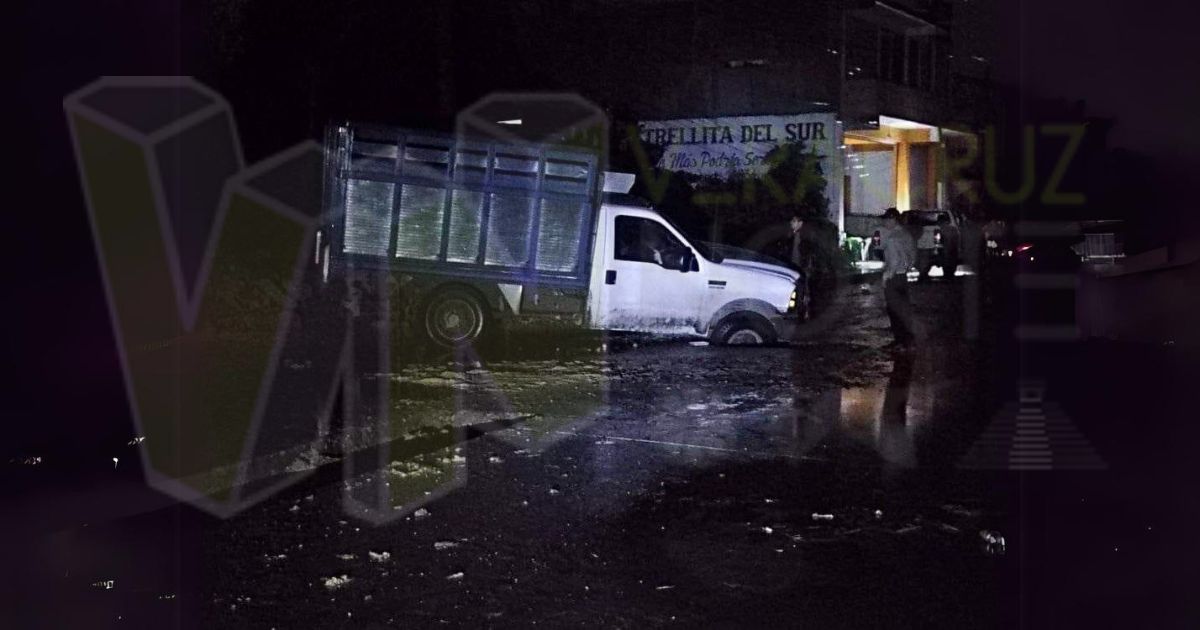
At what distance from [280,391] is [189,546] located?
4572mm

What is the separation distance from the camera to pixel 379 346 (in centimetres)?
1385

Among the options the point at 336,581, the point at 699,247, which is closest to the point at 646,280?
the point at 699,247

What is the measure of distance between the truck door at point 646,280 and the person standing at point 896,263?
2.25m

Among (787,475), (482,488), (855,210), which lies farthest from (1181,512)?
(855,210)

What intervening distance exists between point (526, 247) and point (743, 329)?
2.91 meters

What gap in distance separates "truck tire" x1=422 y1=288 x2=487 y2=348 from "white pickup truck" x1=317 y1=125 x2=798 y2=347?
1cm

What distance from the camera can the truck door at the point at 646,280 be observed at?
43.8 feet

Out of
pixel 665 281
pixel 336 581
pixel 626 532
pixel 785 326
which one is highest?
pixel 665 281

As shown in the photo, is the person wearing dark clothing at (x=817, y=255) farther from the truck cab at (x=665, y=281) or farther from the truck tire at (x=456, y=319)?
the truck tire at (x=456, y=319)

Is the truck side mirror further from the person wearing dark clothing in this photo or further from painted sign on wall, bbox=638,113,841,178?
painted sign on wall, bbox=638,113,841,178

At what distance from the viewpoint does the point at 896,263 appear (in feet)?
42.4

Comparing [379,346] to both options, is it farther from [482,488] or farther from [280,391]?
[482,488]

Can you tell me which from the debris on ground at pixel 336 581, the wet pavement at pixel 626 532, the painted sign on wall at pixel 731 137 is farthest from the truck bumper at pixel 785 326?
the painted sign on wall at pixel 731 137

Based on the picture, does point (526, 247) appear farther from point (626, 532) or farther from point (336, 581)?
point (336, 581)
